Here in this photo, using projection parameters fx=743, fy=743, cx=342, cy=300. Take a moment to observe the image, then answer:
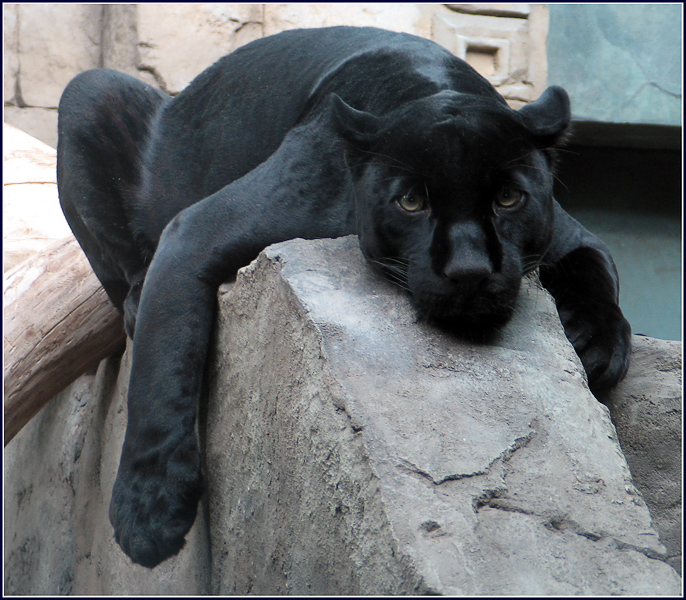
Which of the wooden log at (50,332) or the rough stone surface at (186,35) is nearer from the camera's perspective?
the wooden log at (50,332)

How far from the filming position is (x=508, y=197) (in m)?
1.67

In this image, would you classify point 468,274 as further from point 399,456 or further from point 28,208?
point 28,208

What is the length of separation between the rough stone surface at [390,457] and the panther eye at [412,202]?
197 mm

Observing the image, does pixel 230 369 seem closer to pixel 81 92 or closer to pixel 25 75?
pixel 81 92

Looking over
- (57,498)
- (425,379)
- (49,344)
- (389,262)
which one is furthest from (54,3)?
(425,379)

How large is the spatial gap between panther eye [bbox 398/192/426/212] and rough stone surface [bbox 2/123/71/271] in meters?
2.03

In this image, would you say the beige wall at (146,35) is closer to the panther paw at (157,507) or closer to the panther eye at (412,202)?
the panther eye at (412,202)

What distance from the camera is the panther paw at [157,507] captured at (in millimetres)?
1719

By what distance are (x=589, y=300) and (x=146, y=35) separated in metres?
3.67

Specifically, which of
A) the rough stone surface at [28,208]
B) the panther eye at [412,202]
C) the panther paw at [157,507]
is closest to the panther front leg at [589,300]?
the panther eye at [412,202]

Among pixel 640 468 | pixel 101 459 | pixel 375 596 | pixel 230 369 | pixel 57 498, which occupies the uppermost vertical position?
pixel 375 596

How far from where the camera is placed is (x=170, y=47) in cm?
475

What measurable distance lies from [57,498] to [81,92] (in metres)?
1.53

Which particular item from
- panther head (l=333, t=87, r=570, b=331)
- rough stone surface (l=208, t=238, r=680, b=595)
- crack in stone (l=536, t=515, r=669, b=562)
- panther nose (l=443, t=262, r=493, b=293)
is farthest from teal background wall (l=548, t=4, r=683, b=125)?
crack in stone (l=536, t=515, r=669, b=562)
